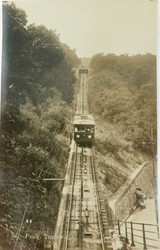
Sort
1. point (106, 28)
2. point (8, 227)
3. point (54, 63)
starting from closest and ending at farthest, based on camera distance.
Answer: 1. point (8, 227)
2. point (106, 28)
3. point (54, 63)

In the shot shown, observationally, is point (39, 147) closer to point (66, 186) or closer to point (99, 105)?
point (66, 186)

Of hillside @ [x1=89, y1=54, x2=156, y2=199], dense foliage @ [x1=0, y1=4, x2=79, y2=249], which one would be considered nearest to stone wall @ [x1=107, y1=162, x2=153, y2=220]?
hillside @ [x1=89, y1=54, x2=156, y2=199]

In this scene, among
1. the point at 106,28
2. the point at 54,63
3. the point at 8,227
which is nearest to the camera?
the point at 8,227

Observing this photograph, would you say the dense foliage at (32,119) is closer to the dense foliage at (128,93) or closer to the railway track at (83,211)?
the railway track at (83,211)

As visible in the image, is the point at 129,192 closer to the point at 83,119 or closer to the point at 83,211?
the point at 83,211

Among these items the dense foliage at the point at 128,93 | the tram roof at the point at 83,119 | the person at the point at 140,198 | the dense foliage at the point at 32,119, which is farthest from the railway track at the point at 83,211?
the dense foliage at the point at 128,93

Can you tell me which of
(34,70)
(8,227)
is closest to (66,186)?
(8,227)

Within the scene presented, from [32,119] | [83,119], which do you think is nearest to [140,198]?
[83,119]
